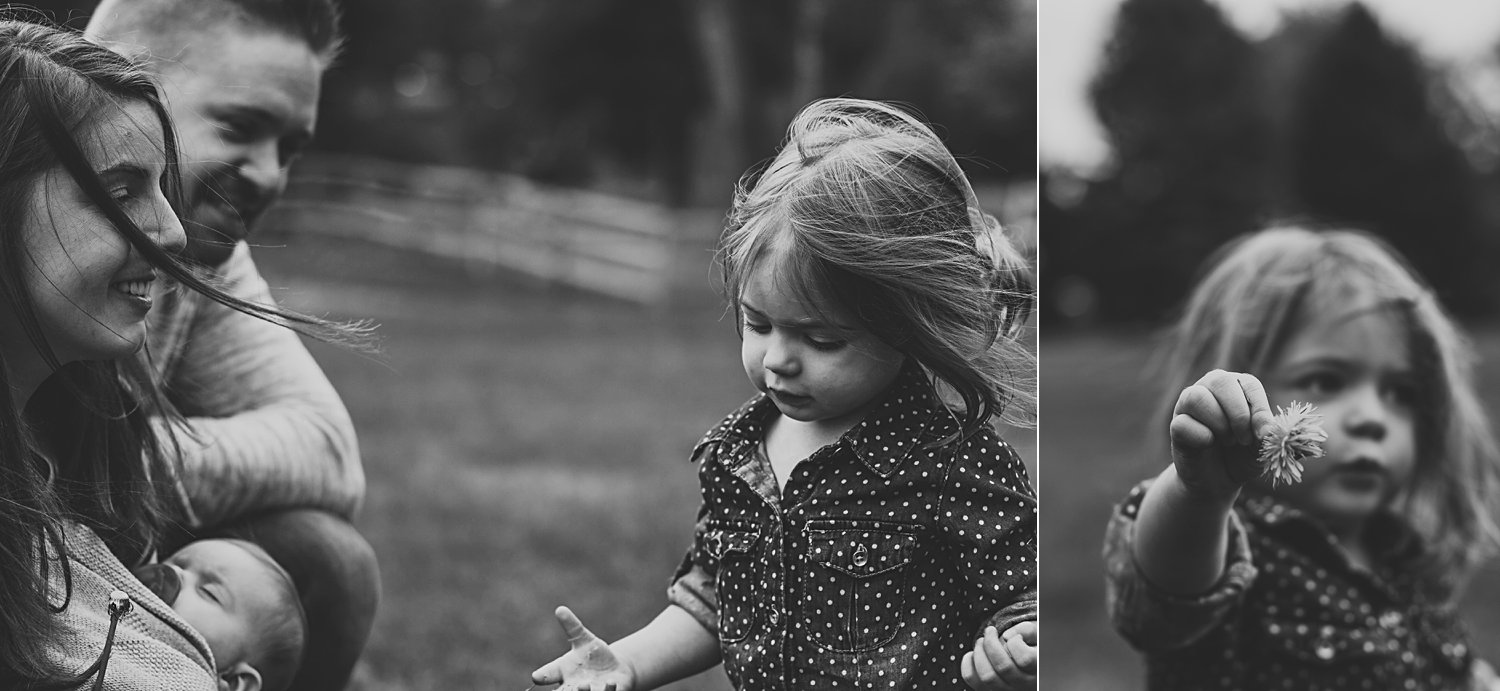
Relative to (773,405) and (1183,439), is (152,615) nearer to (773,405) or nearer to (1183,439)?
(773,405)

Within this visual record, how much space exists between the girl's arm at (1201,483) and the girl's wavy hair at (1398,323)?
1.97ft

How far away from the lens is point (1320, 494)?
109 inches

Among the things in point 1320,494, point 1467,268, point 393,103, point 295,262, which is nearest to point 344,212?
point 295,262

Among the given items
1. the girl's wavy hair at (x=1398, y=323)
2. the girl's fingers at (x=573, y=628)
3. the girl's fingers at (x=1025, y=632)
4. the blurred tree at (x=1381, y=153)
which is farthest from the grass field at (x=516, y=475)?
the blurred tree at (x=1381, y=153)

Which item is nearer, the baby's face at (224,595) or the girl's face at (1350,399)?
the baby's face at (224,595)

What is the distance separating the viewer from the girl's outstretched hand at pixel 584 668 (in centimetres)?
203

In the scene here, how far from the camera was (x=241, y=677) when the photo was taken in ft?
7.36

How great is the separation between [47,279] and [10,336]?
0.39 feet

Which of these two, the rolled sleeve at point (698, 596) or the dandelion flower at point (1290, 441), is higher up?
the dandelion flower at point (1290, 441)

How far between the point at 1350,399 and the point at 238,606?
1.98m

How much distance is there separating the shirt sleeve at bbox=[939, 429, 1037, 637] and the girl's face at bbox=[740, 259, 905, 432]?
0.52ft

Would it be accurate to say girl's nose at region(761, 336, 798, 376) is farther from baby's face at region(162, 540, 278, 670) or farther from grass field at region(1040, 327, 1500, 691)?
grass field at region(1040, 327, 1500, 691)

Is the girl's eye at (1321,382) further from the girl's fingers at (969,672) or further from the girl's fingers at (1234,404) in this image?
the girl's fingers at (969,672)

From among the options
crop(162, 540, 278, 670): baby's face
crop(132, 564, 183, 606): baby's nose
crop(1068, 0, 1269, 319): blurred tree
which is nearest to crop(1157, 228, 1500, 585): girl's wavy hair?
crop(162, 540, 278, 670): baby's face
